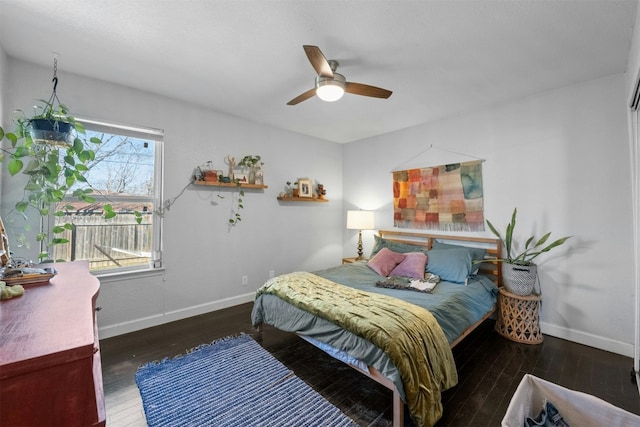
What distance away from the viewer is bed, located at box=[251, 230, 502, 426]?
1547mm

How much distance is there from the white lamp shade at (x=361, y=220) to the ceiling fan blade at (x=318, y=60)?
2478 mm

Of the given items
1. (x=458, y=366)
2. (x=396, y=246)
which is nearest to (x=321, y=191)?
(x=396, y=246)

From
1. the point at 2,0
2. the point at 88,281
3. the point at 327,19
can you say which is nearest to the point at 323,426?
the point at 88,281

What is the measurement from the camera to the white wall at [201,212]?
8.53ft

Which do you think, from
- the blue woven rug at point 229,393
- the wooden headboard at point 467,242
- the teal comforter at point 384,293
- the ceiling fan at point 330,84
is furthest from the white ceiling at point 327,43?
the blue woven rug at point 229,393

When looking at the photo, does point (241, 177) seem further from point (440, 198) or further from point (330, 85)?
point (440, 198)

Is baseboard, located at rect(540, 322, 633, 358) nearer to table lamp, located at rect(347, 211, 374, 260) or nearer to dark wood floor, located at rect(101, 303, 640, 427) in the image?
dark wood floor, located at rect(101, 303, 640, 427)

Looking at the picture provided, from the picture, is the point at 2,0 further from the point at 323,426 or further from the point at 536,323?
the point at 536,323

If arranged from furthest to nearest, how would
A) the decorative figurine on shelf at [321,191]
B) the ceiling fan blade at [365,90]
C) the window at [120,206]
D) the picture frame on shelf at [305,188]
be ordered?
1. the decorative figurine on shelf at [321,191]
2. the picture frame on shelf at [305,188]
3. the window at [120,206]
4. the ceiling fan blade at [365,90]

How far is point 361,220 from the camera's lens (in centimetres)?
412

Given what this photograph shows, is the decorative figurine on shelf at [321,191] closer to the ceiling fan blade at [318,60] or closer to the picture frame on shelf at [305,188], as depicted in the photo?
the picture frame on shelf at [305,188]

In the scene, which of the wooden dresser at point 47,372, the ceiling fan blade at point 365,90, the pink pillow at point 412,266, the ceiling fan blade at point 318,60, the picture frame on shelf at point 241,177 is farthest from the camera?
the picture frame on shelf at point 241,177

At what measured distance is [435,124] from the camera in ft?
12.0

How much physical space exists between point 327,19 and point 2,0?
2012 millimetres
